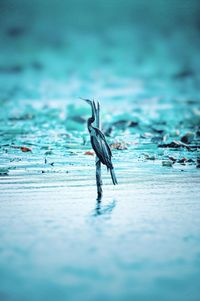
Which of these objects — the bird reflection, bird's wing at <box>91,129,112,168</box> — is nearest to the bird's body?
bird's wing at <box>91,129,112,168</box>

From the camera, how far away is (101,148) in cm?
843

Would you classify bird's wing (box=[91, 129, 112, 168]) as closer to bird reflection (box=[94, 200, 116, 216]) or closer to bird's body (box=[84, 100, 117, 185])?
bird's body (box=[84, 100, 117, 185])

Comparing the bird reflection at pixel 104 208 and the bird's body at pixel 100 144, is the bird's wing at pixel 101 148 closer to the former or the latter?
the bird's body at pixel 100 144

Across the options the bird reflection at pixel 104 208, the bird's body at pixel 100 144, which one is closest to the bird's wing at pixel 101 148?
the bird's body at pixel 100 144

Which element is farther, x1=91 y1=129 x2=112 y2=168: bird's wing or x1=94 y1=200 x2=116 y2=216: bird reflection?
x1=91 y1=129 x2=112 y2=168: bird's wing

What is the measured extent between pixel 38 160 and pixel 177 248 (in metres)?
9.68

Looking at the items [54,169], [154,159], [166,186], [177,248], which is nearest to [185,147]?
[154,159]

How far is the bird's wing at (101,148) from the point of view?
8406 millimetres

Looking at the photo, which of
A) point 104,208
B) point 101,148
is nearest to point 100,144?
point 101,148

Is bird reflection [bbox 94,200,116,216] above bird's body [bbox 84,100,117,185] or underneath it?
underneath

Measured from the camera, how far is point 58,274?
4.19 metres

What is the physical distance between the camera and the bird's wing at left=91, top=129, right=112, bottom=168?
841 cm

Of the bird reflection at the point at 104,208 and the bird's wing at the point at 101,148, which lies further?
the bird's wing at the point at 101,148

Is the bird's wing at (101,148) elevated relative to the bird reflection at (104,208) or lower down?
elevated
